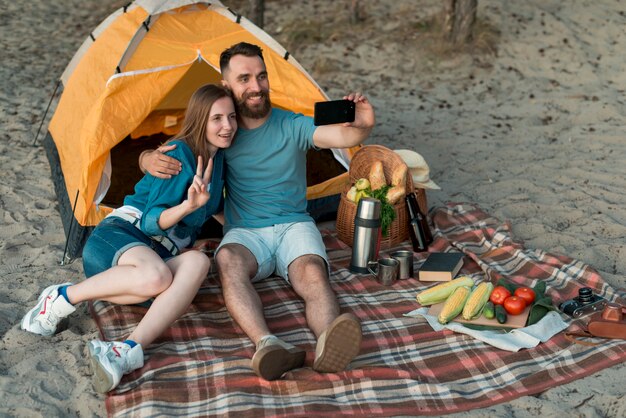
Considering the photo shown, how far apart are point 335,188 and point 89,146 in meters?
1.41

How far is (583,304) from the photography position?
141 inches

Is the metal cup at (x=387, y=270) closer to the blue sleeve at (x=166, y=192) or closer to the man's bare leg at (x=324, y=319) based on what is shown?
the man's bare leg at (x=324, y=319)

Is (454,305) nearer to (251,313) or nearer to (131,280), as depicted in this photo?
(251,313)

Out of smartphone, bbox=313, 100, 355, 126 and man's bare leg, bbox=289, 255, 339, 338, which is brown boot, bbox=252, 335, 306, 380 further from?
smartphone, bbox=313, 100, 355, 126

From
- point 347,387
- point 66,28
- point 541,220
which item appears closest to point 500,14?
point 541,220

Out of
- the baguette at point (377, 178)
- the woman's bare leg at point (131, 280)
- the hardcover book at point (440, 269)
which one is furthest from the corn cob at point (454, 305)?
the woman's bare leg at point (131, 280)

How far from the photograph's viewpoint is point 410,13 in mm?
7941

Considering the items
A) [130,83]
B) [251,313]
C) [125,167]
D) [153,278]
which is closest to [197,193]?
[153,278]

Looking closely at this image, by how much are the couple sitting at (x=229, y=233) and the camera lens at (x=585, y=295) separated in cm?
110

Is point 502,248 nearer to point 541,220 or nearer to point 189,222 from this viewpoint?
point 541,220

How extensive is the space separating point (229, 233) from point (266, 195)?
25cm

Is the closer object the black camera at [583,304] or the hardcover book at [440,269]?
the black camera at [583,304]

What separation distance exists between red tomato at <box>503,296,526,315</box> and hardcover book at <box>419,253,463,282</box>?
438mm

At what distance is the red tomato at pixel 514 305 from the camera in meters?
3.52
